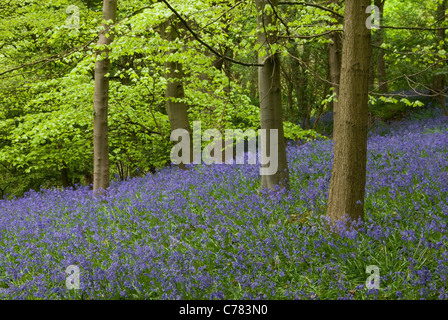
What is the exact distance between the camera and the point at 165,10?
24.1ft

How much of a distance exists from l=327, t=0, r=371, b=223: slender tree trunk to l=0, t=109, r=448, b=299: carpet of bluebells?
1.26 ft

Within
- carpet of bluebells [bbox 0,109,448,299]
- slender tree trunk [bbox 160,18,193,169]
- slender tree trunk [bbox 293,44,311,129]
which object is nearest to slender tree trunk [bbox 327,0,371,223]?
carpet of bluebells [bbox 0,109,448,299]

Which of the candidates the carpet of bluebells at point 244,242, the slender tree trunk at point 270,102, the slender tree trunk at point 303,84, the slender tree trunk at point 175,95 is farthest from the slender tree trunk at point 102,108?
the slender tree trunk at point 303,84

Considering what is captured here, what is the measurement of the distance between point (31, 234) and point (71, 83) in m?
6.65

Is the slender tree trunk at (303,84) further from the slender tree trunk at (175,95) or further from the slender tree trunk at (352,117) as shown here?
the slender tree trunk at (352,117)

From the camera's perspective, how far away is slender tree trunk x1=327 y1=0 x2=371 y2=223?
4820 mm

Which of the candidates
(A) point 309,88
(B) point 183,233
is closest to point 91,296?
(B) point 183,233

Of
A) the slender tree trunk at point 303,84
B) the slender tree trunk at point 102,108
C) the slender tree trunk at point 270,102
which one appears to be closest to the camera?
the slender tree trunk at point 270,102

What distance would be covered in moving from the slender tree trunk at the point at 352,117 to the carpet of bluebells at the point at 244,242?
38cm

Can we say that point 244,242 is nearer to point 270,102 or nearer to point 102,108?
point 270,102

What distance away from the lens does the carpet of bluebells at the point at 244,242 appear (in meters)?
4.27

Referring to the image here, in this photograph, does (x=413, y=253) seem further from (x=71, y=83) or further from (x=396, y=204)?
(x=71, y=83)
